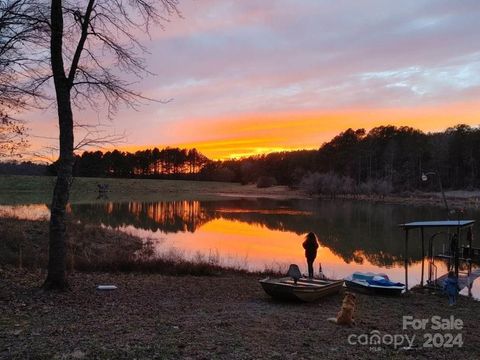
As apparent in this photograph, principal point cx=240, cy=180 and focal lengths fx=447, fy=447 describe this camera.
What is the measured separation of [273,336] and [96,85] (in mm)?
6367

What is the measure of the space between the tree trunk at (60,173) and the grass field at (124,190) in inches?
2065

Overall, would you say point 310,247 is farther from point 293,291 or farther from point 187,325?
point 187,325

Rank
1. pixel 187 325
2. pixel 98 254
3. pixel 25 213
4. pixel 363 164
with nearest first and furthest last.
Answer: pixel 187 325, pixel 98 254, pixel 25 213, pixel 363 164

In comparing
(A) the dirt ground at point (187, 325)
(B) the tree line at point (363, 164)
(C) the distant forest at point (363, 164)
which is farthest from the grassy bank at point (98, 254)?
(B) the tree line at point (363, 164)

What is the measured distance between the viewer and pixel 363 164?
115 m

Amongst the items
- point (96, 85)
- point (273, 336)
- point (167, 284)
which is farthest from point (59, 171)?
point (273, 336)

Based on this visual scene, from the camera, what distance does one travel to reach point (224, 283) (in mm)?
13070

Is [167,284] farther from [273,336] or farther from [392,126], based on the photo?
[392,126]

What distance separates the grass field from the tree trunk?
52440 millimetres

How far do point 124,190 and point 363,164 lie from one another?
59.8 m

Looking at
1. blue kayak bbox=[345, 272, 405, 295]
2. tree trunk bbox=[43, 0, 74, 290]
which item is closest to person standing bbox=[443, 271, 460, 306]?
blue kayak bbox=[345, 272, 405, 295]

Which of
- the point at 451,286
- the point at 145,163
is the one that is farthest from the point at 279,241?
the point at 145,163

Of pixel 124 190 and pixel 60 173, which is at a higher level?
pixel 60 173

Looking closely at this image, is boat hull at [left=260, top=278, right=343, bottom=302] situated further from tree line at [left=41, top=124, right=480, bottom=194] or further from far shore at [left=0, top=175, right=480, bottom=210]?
tree line at [left=41, top=124, right=480, bottom=194]
